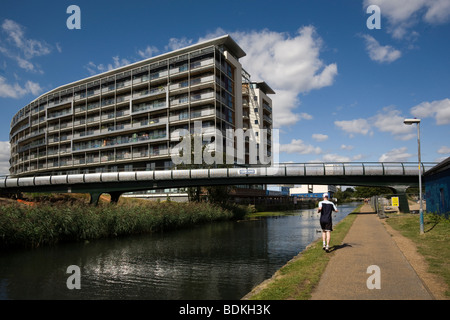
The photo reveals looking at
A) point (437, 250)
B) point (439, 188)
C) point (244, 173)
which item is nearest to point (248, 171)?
point (244, 173)

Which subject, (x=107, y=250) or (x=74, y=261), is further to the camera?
(x=107, y=250)

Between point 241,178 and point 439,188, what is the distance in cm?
1670

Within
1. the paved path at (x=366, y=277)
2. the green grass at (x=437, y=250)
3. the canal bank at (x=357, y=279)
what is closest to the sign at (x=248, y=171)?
the green grass at (x=437, y=250)

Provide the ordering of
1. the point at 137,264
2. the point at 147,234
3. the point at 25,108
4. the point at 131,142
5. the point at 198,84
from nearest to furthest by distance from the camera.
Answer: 1. the point at 137,264
2. the point at 147,234
3. the point at 198,84
4. the point at 131,142
5. the point at 25,108

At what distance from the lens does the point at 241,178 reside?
3256 centimetres

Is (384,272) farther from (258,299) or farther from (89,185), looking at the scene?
(89,185)

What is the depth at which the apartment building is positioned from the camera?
183ft

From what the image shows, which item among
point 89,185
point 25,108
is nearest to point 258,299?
point 89,185

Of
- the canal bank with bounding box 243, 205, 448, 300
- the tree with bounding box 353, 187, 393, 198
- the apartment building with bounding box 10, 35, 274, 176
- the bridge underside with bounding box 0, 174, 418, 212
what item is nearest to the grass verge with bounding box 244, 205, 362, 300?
the canal bank with bounding box 243, 205, 448, 300

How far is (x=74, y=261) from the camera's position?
13391mm

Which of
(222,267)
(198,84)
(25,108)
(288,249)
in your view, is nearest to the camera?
(222,267)

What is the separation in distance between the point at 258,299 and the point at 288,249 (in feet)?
33.3

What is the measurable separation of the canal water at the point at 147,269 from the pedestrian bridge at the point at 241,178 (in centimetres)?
1361

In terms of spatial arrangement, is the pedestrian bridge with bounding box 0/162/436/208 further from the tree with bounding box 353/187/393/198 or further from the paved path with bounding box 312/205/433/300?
the tree with bounding box 353/187/393/198
